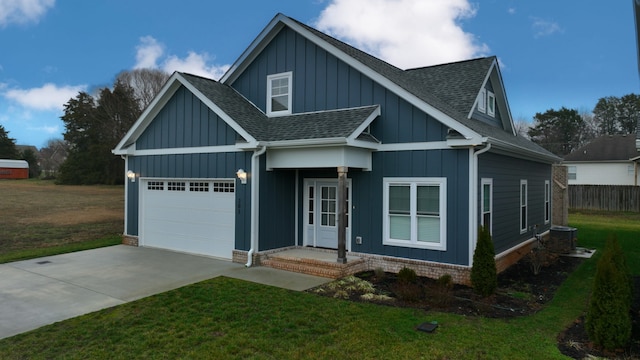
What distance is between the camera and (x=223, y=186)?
11.3 m

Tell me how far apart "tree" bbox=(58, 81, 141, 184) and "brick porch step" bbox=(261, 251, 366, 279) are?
3947 centimetres

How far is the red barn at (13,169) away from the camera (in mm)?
54094

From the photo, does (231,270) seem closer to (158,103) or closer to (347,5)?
(158,103)

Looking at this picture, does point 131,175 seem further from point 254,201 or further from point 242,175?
point 254,201

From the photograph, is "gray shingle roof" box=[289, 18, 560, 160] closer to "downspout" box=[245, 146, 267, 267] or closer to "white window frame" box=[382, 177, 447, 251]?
"white window frame" box=[382, 177, 447, 251]

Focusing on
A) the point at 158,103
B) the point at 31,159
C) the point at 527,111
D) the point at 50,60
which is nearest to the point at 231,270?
the point at 158,103

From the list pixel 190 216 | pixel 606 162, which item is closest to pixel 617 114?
pixel 606 162

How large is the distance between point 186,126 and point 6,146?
2377 inches

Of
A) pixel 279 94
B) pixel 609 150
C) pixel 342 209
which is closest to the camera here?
pixel 342 209

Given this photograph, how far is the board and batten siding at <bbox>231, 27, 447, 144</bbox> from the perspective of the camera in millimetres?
9469

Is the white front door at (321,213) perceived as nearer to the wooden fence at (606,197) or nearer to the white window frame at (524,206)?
the white window frame at (524,206)

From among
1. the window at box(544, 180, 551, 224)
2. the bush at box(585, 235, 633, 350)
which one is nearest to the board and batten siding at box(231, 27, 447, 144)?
the bush at box(585, 235, 633, 350)

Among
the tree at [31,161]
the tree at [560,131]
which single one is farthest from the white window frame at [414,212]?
the tree at [31,161]

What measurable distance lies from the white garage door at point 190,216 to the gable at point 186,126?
3.74 ft
